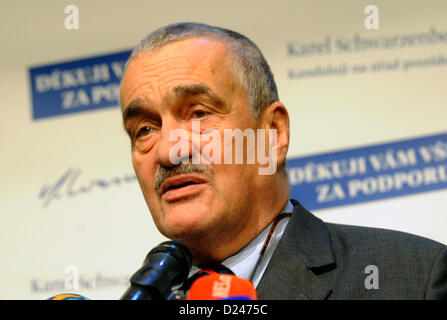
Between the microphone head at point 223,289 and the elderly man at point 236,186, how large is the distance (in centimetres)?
42

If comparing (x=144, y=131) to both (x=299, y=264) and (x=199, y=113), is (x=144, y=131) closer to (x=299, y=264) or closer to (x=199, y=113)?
(x=199, y=113)

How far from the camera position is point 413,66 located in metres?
2.25

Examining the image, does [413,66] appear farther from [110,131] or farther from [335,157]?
[110,131]

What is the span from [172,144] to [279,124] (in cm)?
38

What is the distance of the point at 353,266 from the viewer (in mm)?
1361

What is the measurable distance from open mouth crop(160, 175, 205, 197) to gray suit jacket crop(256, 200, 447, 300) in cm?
A: 27

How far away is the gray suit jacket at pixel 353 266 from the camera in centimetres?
127

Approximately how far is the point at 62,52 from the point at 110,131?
449mm

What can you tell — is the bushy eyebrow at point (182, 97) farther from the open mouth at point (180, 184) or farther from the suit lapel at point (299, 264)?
the suit lapel at point (299, 264)

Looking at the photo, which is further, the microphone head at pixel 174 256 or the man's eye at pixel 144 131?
the man's eye at pixel 144 131
